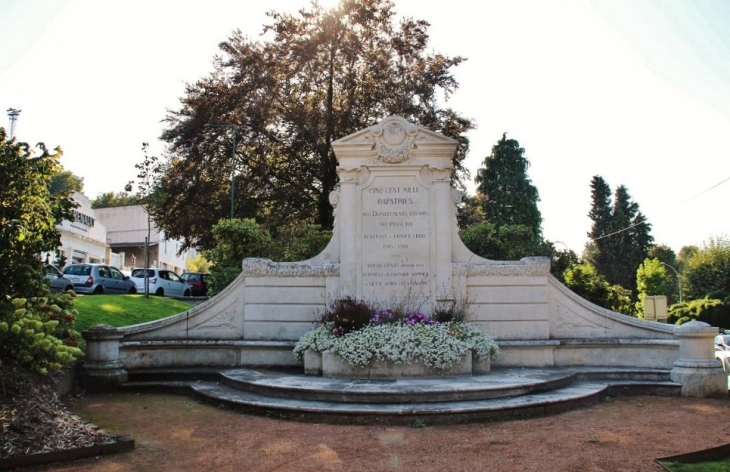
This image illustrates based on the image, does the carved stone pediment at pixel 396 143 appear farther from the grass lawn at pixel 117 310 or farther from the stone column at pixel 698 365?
the grass lawn at pixel 117 310

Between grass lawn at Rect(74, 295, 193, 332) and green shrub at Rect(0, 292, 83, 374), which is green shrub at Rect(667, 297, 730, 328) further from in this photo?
green shrub at Rect(0, 292, 83, 374)

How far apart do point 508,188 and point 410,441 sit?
133 feet

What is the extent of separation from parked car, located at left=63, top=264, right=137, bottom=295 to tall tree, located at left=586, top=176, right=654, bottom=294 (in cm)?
4443

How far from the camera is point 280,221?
26.2 metres

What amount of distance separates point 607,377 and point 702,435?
9.73 ft

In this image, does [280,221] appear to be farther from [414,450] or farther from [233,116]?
[414,450]

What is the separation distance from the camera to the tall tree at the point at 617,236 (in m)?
57.8

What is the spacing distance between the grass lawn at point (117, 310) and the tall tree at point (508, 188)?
2947cm

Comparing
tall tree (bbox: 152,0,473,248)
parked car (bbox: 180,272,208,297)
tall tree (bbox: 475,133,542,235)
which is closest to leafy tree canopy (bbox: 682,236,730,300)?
tall tree (bbox: 475,133,542,235)

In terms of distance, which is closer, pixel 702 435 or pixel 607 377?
pixel 702 435

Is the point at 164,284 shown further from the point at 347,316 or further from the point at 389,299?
the point at 347,316

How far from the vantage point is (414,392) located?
312 inches

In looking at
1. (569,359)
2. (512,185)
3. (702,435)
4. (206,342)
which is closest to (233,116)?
(206,342)

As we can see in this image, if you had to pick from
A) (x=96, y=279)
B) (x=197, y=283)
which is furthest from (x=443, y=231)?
(x=197, y=283)
